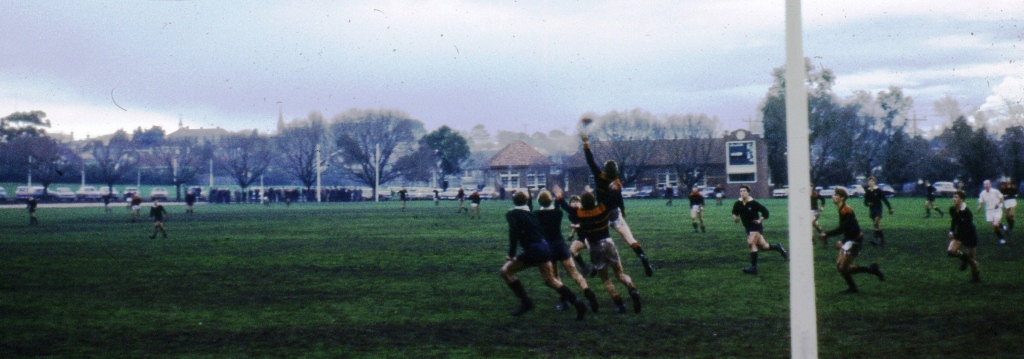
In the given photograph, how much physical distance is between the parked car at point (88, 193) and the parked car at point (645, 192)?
179ft

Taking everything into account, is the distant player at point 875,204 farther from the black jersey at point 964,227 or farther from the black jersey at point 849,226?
the black jersey at point 849,226

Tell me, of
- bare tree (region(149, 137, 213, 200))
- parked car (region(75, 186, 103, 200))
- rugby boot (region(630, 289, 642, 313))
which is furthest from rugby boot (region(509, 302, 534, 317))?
bare tree (region(149, 137, 213, 200))

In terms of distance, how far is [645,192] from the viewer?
89.2 m

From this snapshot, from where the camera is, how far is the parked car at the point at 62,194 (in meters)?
83.5

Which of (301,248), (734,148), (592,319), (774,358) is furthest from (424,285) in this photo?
(734,148)

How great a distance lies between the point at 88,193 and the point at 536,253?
3485 inches

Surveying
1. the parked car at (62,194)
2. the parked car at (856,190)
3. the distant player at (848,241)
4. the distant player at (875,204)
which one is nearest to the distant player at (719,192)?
the parked car at (856,190)

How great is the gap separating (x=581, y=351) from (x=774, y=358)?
1845mm

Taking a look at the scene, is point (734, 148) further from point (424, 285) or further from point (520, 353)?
point (520, 353)

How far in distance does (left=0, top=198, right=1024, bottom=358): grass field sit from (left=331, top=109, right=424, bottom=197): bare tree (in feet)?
226

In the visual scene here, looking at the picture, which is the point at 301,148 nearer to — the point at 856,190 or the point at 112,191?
the point at 112,191

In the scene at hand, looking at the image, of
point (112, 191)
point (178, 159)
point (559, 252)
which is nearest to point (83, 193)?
point (112, 191)

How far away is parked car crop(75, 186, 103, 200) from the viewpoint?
3418 inches

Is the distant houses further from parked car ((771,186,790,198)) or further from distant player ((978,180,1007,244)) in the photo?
distant player ((978,180,1007,244))
